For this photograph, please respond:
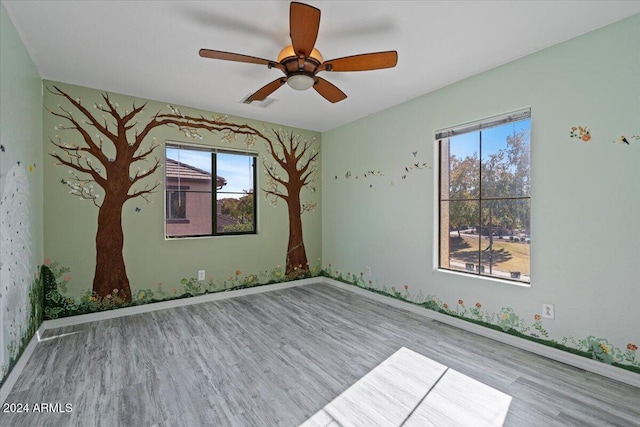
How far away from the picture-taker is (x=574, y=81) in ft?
7.67

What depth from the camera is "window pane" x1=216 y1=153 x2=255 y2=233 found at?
424cm

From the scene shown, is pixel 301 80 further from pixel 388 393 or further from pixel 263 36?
pixel 388 393

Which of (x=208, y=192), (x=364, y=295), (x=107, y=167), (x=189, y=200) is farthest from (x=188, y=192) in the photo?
(x=364, y=295)

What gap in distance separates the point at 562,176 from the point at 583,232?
461 mm

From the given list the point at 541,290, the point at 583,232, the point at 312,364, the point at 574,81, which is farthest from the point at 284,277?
the point at 574,81

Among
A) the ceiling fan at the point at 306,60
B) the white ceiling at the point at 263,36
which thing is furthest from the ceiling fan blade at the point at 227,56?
the white ceiling at the point at 263,36

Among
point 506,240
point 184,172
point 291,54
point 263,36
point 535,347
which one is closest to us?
point 291,54

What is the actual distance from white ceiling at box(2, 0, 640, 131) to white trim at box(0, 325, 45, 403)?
2.49 m

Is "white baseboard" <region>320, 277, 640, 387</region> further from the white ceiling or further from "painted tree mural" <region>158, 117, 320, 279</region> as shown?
the white ceiling

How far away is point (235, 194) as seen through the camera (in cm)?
436

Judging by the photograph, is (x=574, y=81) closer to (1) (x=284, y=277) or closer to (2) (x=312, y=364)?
(2) (x=312, y=364)

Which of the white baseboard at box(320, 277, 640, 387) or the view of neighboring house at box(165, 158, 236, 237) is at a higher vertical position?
the view of neighboring house at box(165, 158, 236, 237)

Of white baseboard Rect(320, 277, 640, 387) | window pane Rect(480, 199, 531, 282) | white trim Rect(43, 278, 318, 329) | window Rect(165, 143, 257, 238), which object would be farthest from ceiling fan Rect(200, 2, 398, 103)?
white trim Rect(43, 278, 318, 329)

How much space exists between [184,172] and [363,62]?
2.80m
